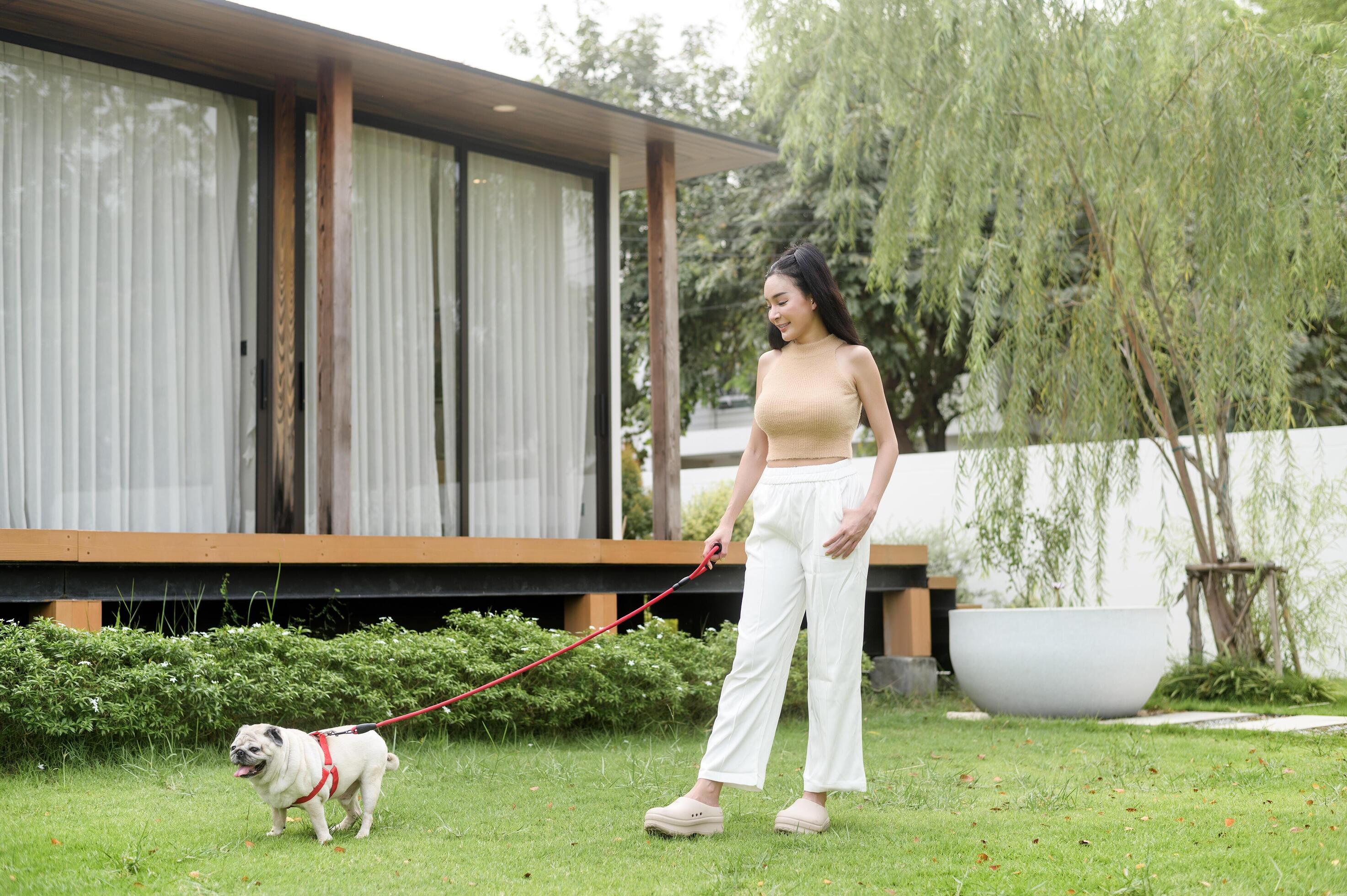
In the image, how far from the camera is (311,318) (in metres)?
7.00

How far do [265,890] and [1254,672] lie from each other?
6056mm

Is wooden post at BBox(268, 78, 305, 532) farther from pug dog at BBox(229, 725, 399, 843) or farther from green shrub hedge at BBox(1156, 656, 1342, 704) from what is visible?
green shrub hedge at BBox(1156, 656, 1342, 704)

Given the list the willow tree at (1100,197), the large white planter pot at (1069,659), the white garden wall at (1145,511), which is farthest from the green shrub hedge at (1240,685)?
the white garden wall at (1145,511)

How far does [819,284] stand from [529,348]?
4.51 m

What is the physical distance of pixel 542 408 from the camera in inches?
315

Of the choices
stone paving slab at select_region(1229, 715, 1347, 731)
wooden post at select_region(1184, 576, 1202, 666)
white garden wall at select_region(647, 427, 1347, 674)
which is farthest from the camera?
white garden wall at select_region(647, 427, 1347, 674)

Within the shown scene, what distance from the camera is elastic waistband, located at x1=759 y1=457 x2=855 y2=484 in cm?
356

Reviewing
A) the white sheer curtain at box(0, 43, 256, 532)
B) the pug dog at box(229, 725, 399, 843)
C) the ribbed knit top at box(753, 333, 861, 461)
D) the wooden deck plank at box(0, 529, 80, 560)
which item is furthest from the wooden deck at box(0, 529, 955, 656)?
the ribbed knit top at box(753, 333, 861, 461)

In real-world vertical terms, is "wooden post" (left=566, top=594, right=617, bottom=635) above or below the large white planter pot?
above

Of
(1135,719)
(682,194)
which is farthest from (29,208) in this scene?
(682,194)

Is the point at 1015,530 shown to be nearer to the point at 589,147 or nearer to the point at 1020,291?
the point at 1020,291

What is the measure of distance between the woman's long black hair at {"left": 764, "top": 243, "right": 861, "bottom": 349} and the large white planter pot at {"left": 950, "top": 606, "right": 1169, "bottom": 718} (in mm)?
3280

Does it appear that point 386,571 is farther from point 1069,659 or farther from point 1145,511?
point 1145,511

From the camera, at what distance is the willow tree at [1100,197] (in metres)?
6.75
